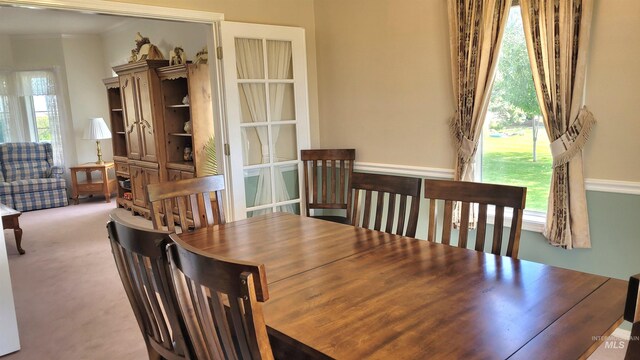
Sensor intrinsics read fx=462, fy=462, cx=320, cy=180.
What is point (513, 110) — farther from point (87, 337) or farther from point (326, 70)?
point (87, 337)

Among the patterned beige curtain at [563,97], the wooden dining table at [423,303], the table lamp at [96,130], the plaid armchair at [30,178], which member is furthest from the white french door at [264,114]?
the plaid armchair at [30,178]

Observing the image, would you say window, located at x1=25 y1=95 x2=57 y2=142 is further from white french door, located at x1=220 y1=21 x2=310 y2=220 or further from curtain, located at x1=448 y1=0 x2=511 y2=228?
curtain, located at x1=448 y1=0 x2=511 y2=228

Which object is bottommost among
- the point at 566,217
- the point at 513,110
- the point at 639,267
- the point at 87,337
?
the point at 87,337

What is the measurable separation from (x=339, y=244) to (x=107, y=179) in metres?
6.32

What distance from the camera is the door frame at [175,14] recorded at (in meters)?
2.71

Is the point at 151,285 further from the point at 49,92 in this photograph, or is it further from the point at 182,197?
the point at 49,92

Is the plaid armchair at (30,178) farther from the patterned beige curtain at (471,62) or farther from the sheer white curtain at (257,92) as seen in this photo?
the patterned beige curtain at (471,62)

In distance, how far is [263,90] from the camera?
377 centimetres

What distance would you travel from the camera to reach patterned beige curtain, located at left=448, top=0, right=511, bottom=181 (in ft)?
9.36

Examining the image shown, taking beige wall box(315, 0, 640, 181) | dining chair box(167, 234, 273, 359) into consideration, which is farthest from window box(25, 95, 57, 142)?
dining chair box(167, 234, 273, 359)

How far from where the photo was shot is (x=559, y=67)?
256 centimetres

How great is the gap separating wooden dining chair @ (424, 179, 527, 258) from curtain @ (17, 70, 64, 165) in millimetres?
7178

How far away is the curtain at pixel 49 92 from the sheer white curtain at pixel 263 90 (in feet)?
17.1

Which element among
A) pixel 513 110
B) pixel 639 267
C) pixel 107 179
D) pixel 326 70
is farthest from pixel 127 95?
pixel 639 267
